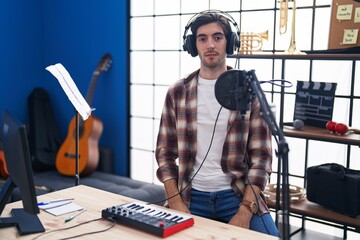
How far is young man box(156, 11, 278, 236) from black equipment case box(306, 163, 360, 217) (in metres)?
0.56

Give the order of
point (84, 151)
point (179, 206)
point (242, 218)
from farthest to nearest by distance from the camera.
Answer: point (84, 151)
point (179, 206)
point (242, 218)

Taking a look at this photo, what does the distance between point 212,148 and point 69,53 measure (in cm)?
269

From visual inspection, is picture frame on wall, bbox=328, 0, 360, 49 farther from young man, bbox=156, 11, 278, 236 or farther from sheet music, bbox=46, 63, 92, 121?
sheet music, bbox=46, 63, 92, 121

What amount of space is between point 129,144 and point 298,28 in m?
1.79

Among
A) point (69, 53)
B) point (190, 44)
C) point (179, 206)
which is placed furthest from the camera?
point (69, 53)

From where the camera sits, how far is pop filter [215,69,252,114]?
1.29 meters

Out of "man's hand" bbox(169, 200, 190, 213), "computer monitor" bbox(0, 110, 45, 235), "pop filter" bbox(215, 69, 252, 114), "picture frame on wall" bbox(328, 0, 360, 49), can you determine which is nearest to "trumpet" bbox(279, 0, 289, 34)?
"picture frame on wall" bbox(328, 0, 360, 49)

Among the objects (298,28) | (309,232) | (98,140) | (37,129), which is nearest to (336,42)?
(298,28)

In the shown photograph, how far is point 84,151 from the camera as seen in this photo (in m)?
3.62

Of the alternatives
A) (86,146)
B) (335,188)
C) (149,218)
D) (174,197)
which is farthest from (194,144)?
(86,146)

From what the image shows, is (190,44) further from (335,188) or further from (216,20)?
(335,188)

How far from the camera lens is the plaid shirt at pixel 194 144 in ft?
6.37

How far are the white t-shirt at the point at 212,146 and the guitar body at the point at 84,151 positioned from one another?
180cm

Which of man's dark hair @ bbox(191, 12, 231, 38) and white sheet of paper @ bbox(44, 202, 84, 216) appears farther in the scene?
man's dark hair @ bbox(191, 12, 231, 38)
